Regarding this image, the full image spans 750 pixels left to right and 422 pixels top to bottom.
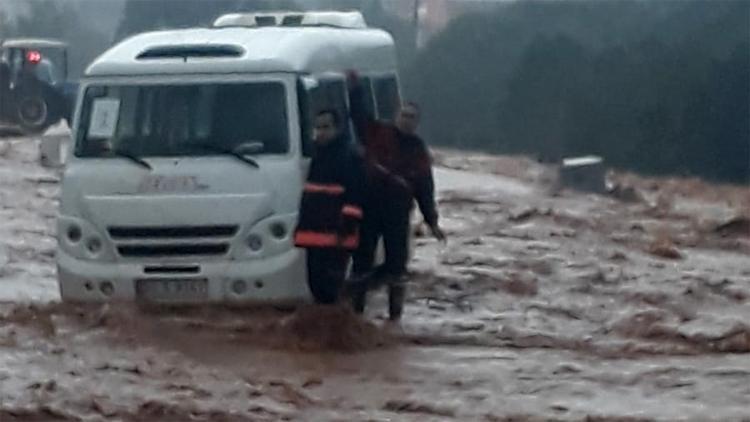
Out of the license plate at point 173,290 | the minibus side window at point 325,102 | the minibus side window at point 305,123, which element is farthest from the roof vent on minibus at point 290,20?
the license plate at point 173,290

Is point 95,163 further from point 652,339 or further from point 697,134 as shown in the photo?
point 697,134

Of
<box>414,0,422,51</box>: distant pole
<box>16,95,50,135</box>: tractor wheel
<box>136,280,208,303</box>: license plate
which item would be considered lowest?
<box>16,95,50,135</box>: tractor wheel

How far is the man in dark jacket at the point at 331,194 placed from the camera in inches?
476

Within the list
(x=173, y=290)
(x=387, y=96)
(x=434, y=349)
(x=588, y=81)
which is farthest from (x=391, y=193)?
(x=588, y=81)

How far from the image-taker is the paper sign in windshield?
13.0 m

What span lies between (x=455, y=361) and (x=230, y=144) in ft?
7.02

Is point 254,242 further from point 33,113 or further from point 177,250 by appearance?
point 33,113

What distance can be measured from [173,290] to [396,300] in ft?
5.25

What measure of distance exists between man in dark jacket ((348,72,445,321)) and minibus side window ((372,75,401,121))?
4.79ft

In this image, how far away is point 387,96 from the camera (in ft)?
50.0

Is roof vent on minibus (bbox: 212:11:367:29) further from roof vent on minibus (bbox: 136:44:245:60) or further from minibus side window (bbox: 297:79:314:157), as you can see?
minibus side window (bbox: 297:79:314:157)

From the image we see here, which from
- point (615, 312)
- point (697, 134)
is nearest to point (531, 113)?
point (697, 134)

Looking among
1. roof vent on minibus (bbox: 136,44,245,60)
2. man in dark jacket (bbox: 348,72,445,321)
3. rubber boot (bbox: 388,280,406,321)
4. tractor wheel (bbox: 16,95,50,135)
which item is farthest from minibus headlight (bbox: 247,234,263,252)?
tractor wheel (bbox: 16,95,50,135)

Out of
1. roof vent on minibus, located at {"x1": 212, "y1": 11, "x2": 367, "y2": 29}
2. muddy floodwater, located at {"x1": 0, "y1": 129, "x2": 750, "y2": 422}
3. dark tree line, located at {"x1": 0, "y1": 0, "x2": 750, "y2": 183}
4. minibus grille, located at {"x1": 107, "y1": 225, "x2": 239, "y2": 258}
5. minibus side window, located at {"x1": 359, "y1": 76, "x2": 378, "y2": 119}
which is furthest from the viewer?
dark tree line, located at {"x1": 0, "y1": 0, "x2": 750, "y2": 183}
